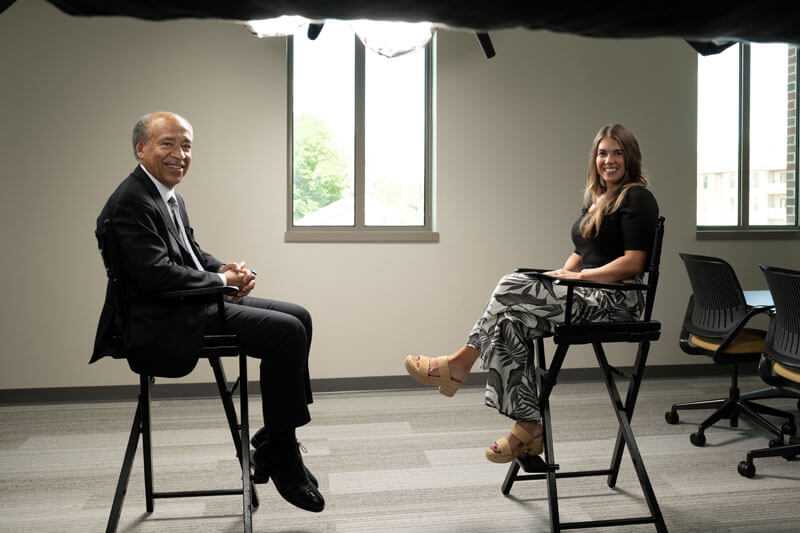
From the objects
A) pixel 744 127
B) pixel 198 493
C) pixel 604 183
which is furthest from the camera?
pixel 744 127

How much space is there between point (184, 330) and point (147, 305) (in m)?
0.15

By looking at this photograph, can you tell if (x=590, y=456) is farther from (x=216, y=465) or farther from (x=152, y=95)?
(x=152, y=95)

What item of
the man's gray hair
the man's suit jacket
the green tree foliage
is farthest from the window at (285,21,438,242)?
the man's suit jacket

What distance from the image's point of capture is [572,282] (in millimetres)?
2512

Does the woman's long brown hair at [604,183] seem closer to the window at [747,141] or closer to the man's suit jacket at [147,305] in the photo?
the man's suit jacket at [147,305]

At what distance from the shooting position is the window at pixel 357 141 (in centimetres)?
516

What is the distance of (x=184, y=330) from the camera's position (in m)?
2.44

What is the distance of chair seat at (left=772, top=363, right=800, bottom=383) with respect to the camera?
3.23 metres

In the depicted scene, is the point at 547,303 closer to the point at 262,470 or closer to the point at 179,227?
the point at 262,470

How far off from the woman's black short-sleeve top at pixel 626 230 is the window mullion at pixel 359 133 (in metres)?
2.46

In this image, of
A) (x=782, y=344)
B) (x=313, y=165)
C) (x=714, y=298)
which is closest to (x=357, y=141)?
(x=313, y=165)

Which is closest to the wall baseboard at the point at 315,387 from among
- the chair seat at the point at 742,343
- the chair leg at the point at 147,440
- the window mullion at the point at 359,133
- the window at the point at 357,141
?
the window at the point at 357,141

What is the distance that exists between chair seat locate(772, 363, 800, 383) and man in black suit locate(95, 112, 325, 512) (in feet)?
7.11

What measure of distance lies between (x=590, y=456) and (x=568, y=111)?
9.01ft
